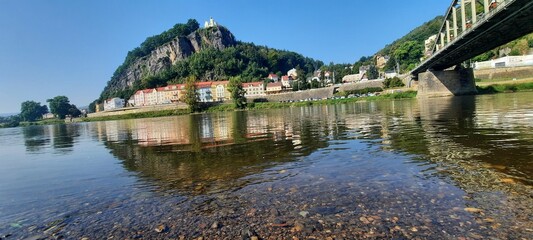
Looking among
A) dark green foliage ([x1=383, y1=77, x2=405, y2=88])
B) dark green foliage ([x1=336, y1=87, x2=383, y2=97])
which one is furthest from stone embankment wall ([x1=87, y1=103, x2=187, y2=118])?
dark green foliage ([x1=383, y1=77, x2=405, y2=88])

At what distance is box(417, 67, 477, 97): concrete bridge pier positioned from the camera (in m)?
72.6

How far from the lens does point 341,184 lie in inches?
298

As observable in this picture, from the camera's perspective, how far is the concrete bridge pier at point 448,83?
72625 mm

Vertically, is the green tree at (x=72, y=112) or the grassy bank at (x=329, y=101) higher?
the green tree at (x=72, y=112)

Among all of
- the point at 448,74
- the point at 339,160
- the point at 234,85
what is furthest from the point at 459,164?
the point at 234,85

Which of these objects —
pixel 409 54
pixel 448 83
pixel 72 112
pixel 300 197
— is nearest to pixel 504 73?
pixel 448 83

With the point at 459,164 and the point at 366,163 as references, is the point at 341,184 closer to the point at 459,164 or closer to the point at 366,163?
the point at 366,163

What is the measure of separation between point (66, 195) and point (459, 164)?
10.9m

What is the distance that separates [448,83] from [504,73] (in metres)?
25.3

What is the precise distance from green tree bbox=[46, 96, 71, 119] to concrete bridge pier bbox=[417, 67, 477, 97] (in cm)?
18722

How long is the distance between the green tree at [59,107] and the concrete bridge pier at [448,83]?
187 meters

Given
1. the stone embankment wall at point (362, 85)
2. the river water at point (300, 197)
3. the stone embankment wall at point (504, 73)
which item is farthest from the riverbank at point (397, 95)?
the river water at point (300, 197)

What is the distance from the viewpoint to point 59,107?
181750mm

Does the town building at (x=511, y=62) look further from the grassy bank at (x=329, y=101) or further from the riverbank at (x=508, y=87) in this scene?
the grassy bank at (x=329, y=101)
